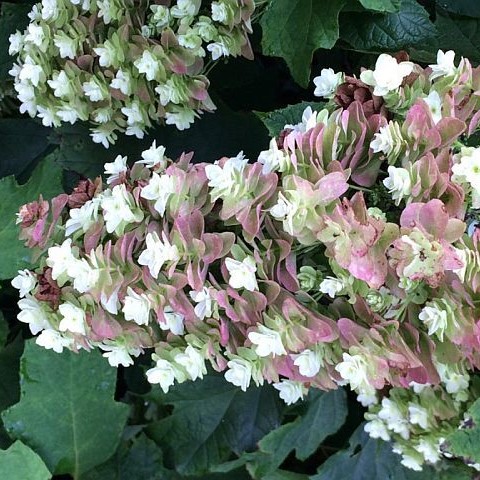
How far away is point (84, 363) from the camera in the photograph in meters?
1.10

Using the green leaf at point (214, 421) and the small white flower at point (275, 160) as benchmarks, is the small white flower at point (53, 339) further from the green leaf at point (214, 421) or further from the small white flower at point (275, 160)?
the green leaf at point (214, 421)

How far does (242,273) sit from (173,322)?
10 cm

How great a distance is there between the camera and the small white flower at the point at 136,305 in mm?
634

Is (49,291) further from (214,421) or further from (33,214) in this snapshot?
(214,421)

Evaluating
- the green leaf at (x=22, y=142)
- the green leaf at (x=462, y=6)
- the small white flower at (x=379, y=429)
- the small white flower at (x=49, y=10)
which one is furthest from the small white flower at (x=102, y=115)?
the small white flower at (x=379, y=429)

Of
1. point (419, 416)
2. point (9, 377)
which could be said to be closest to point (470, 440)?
A: point (419, 416)

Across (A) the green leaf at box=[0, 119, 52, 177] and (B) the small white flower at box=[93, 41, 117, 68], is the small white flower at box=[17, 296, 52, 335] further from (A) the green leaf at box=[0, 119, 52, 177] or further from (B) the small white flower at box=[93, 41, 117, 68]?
(A) the green leaf at box=[0, 119, 52, 177]

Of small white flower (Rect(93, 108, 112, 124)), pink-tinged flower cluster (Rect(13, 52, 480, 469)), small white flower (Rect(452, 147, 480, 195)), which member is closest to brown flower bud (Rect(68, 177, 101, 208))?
pink-tinged flower cluster (Rect(13, 52, 480, 469))

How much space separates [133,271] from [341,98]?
0.23 metres

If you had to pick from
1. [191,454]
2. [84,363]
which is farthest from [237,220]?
[191,454]

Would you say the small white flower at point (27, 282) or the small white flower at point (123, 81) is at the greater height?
the small white flower at point (123, 81)

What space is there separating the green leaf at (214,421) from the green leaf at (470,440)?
341 mm

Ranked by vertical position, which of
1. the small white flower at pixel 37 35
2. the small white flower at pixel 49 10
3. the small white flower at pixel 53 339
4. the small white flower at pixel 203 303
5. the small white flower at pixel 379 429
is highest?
the small white flower at pixel 49 10

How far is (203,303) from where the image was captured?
25.3 inches
